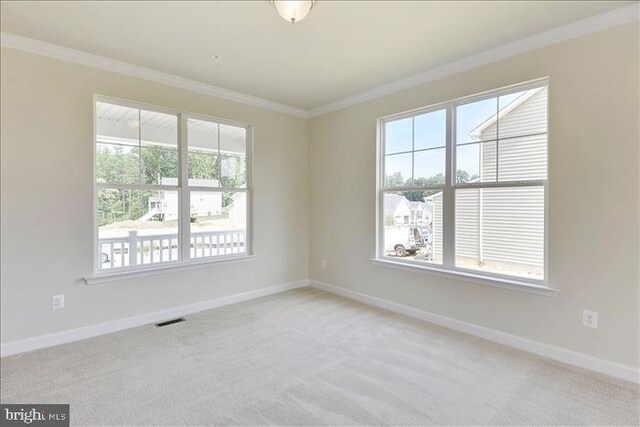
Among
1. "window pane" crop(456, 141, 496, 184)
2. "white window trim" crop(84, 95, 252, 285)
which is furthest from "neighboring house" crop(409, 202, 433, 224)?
"white window trim" crop(84, 95, 252, 285)

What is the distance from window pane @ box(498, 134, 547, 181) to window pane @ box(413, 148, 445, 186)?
57 centimetres

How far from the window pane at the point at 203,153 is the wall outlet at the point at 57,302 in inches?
62.8

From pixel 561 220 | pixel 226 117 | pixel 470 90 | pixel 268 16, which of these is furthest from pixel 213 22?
pixel 561 220

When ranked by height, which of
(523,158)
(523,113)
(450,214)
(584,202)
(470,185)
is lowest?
(450,214)

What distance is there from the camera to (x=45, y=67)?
274 centimetres

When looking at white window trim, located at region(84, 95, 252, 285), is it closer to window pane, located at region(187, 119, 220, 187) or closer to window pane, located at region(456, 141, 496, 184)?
window pane, located at region(187, 119, 220, 187)

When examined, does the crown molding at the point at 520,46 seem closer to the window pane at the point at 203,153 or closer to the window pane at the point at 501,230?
the window pane at the point at 501,230

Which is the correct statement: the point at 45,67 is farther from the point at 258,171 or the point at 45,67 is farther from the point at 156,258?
the point at 258,171

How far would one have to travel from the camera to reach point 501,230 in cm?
288

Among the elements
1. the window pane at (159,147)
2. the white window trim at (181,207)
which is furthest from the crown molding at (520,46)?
the window pane at (159,147)

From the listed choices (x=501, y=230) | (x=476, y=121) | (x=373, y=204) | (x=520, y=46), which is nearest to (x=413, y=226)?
(x=373, y=204)

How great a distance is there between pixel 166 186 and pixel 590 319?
4.03 metres

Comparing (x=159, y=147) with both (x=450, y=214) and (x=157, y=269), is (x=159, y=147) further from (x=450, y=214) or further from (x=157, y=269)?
(x=450, y=214)

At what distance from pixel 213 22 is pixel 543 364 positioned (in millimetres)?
3651
